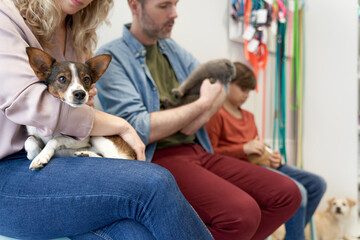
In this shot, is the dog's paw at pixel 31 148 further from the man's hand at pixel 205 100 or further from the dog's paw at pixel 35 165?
the man's hand at pixel 205 100

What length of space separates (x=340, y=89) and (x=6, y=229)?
8.14 ft

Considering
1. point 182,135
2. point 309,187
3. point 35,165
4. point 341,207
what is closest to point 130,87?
point 182,135

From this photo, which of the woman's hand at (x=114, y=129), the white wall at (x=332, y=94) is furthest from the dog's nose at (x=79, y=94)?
the white wall at (x=332, y=94)

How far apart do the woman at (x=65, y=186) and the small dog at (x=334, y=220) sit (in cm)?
184

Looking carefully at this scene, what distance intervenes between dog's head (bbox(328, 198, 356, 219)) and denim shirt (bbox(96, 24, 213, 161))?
1.34m

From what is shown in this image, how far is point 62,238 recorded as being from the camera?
83 centimetres

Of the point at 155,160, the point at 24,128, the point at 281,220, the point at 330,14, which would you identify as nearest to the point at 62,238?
the point at 24,128

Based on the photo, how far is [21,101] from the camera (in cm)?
76

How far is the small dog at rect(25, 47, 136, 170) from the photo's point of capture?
796 millimetres

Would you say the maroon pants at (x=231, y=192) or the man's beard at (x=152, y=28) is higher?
the man's beard at (x=152, y=28)

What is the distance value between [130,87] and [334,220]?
6.07 ft

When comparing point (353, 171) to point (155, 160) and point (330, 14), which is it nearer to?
point (330, 14)

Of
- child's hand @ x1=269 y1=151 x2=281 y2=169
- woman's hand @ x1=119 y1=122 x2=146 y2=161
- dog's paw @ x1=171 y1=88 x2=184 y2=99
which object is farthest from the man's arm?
child's hand @ x1=269 y1=151 x2=281 y2=169

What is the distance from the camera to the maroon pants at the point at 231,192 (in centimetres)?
108
